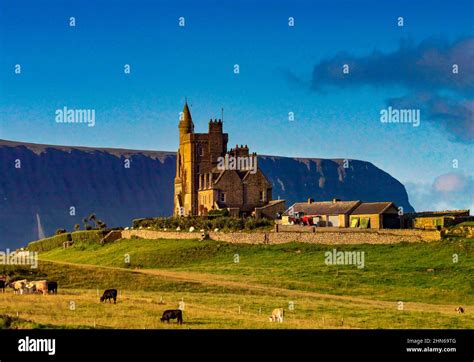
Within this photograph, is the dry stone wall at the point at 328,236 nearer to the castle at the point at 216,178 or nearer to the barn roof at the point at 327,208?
the barn roof at the point at 327,208

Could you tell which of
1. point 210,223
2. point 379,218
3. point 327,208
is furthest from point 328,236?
point 210,223

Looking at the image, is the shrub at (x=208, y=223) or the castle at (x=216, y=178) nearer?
the shrub at (x=208, y=223)

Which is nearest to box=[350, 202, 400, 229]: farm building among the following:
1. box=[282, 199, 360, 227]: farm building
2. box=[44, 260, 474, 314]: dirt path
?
box=[282, 199, 360, 227]: farm building

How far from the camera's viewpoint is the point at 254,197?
349ft

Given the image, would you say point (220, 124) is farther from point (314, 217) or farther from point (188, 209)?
point (314, 217)

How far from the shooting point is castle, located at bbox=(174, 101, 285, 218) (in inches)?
4126

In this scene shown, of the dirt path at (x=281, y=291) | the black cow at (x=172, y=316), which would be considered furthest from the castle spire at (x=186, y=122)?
the black cow at (x=172, y=316)

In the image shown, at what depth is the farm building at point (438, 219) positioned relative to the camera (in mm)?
83250

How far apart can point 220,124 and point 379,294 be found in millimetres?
52827

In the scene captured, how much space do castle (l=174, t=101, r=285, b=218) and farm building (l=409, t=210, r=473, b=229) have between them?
1696 cm

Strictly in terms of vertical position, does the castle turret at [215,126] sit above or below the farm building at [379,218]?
above

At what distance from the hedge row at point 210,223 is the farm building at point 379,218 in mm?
8577
